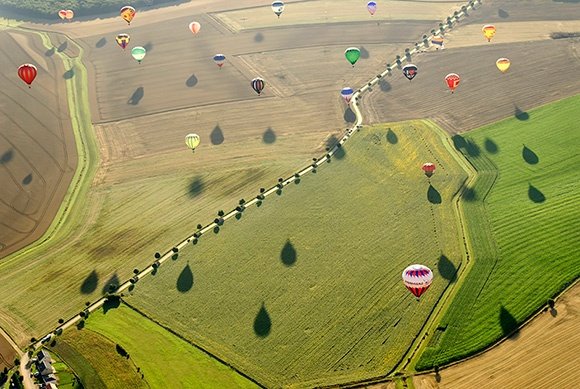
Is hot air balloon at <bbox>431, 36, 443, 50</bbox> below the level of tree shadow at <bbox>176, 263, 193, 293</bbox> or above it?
above

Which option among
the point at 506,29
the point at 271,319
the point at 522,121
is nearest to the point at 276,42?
the point at 506,29

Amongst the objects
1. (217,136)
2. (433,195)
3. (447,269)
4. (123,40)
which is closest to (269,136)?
(217,136)

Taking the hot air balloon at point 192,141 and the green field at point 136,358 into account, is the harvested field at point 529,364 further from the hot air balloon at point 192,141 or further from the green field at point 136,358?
the hot air balloon at point 192,141

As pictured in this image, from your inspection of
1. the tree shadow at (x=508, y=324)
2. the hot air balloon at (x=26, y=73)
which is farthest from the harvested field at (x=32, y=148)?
the tree shadow at (x=508, y=324)

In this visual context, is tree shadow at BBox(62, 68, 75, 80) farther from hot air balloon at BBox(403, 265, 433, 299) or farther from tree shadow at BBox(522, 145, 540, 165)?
hot air balloon at BBox(403, 265, 433, 299)

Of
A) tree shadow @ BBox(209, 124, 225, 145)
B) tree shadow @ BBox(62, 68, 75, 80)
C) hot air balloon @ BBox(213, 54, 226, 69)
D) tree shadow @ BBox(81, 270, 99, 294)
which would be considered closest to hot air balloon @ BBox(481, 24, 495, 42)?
hot air balloon @ BBox(213, 54, 226, 69)
